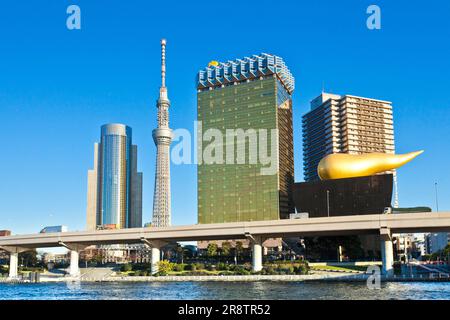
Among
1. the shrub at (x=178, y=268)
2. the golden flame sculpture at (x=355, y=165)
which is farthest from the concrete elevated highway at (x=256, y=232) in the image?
the golden flame sculpture at (x=355, y=165)

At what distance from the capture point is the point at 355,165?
379 ft

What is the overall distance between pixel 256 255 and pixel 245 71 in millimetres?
107617

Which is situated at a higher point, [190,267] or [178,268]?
[190,267]

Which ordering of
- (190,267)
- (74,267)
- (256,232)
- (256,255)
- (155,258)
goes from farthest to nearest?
(74,267) → (190,267) → (155,258) → (256,255) → (256,232)

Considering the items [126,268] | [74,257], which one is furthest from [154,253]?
[74,257]

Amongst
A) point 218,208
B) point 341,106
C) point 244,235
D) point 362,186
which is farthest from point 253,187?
point 244,235

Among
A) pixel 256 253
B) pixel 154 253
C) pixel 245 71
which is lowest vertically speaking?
pixel 154 253

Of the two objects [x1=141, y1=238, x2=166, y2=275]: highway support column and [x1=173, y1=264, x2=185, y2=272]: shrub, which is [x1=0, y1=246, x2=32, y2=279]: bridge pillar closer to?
[x1=141, y1=238, x2=166, y2=275]: highway support column

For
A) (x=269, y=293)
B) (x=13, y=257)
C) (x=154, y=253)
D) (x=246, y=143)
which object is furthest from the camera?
(x=246, y=143)

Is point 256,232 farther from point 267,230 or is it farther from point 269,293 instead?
point 269,293

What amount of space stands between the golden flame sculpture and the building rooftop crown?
70499 mm

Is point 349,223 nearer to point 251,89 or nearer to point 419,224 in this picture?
point 419,224
